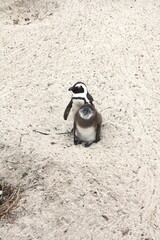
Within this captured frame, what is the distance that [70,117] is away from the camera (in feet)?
13.1

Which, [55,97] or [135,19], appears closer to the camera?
[55,97]

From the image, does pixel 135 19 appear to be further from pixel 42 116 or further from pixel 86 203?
pixel 86 203

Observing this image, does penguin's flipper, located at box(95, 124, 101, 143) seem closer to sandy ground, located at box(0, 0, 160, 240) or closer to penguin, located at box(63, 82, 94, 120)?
sandy ground, located at box(0, 0, 160, 240)

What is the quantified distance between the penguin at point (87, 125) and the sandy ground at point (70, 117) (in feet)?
0.31

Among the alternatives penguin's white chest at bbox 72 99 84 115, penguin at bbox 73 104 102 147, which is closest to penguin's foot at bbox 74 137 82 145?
penguin at bbox 73 104 102 147

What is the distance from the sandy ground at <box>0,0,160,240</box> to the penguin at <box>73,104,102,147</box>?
95 millimetres

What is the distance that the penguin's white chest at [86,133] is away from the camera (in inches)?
137

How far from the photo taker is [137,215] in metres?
2.97

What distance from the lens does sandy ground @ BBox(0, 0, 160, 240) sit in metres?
2.95

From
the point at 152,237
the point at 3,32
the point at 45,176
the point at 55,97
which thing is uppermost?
the point at 3,32

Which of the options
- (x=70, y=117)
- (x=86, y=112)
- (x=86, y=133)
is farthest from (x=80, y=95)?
(x=70, y=117)

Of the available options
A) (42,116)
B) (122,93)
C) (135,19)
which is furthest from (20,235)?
(135,19)

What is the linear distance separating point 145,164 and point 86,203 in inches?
29.3

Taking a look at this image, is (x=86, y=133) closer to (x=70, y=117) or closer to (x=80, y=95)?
(x=80, y=95)
